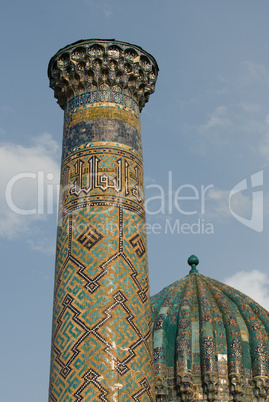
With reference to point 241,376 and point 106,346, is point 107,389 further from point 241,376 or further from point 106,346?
point 241,376

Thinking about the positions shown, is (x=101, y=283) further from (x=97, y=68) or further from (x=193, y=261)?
(x=193, y=261)

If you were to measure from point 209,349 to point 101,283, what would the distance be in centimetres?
350

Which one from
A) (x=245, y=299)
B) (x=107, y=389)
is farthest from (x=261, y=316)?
(x=107, y=389)

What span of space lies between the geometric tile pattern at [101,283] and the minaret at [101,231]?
0.01 metres

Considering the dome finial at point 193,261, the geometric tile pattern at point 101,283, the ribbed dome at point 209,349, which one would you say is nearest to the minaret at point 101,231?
the geometric tile pattern at point 101,283

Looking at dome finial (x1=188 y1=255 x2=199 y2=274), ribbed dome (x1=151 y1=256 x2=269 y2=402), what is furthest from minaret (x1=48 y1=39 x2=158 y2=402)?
dome finial (x1=188 y1=255 x2=199 y2=274)

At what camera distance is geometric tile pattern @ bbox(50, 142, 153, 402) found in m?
7.78

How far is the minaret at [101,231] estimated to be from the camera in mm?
7844

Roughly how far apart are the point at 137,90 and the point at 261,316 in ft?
14.8

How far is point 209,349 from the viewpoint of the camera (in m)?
11.0

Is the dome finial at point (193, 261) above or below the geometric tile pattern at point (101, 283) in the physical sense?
above

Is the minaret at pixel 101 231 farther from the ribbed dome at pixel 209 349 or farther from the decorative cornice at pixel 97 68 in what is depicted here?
the ribbed dome at pixel 209 349

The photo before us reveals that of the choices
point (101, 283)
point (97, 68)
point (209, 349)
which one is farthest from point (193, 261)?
point (101, 283)

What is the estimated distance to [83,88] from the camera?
31.8 ft
